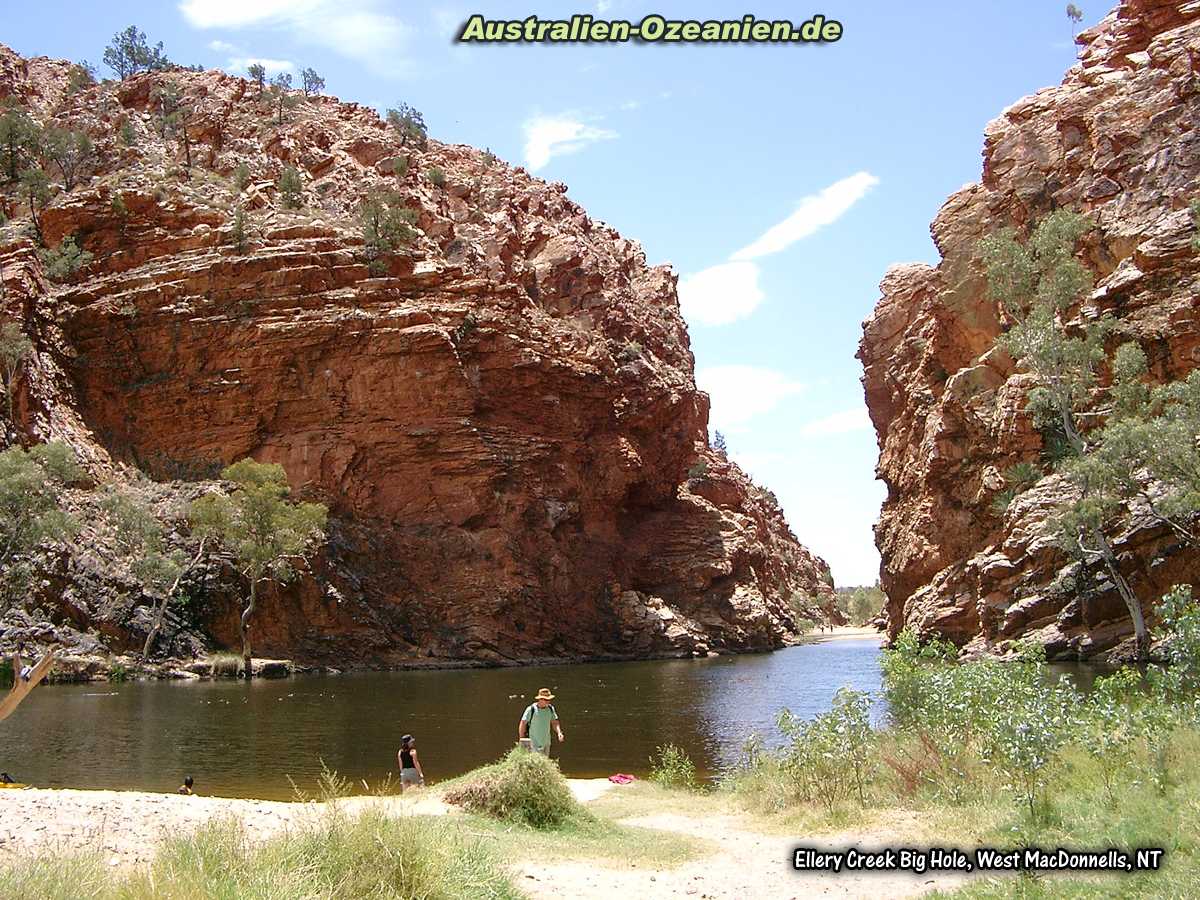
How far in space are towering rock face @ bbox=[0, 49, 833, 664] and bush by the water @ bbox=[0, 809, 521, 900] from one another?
49.0 metres

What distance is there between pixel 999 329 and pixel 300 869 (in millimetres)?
55912

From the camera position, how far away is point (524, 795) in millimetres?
12312

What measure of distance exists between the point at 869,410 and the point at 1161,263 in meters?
33.9

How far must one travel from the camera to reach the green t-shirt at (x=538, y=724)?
15.4m

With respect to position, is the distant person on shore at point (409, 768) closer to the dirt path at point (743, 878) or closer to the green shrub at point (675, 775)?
the green shrub at point (675, 775)

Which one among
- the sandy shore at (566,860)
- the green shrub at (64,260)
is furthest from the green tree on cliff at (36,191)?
the sandy shore at (566,860)

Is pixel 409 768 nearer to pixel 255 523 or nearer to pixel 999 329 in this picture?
pixel 255 523

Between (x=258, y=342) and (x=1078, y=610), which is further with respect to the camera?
(x=258, y=342)

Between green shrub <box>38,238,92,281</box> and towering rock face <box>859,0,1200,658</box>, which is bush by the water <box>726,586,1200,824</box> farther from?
green shrub <box>38,238,92,281</box>

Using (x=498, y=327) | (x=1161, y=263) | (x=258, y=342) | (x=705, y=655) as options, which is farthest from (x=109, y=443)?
(x=1161, y=263)

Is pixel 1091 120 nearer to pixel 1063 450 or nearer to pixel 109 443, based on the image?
pixel 1063 450

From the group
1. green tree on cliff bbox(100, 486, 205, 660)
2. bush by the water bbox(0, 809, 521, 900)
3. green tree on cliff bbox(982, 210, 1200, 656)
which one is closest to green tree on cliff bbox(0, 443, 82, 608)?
green tree on cliff bbox(100, 486, 205, 660)

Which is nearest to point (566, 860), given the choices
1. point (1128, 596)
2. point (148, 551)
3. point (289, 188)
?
point (1128, 596)

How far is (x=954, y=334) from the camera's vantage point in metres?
58.2
